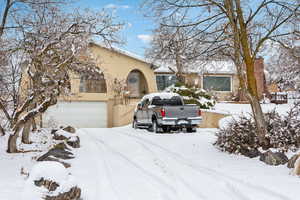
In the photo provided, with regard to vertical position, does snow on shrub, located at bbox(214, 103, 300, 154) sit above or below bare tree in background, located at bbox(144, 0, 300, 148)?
below

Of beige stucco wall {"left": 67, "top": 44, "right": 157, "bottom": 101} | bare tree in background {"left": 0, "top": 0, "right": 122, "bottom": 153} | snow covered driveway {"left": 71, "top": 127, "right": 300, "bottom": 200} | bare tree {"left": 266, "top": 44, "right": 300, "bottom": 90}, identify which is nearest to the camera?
snow covered driveway {"left": 71, "top": 127, "right": 300, "bottom": 200}

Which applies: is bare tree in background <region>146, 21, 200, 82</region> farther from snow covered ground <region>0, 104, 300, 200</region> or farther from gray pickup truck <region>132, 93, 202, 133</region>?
gray pickup truck <region>132, 93, 202, 133</region>

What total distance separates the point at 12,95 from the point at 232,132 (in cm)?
822

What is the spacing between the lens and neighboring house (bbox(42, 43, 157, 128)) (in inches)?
1008

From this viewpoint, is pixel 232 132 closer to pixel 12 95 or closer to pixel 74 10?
pixel 74 10

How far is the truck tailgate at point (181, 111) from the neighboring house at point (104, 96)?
35.6 feet

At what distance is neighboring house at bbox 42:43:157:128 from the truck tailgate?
427 inches

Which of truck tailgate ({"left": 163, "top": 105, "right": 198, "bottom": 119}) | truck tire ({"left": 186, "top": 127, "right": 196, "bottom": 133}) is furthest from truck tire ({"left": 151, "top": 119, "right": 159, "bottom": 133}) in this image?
truck tire ({"left": 186, "top": 127, "right": 196, "bottom": 133})

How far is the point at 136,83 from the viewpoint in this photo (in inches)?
1177

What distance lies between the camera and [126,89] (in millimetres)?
28062

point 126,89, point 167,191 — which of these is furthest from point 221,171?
point 126,89

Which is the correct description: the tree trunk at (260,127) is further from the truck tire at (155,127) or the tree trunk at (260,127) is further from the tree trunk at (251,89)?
the truck tire at (155,127)

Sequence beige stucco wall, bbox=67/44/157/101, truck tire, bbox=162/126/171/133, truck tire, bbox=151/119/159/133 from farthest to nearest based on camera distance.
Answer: beige stucco wall, bbox=67/44/157/101, truck tire, bbox=162/126/171/133, truck tire, bbox=151/119/159/133

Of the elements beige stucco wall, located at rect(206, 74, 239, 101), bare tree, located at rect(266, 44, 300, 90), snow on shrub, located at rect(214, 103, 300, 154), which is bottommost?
snow on shrub, located at rect(214, 103, 300, 154)
